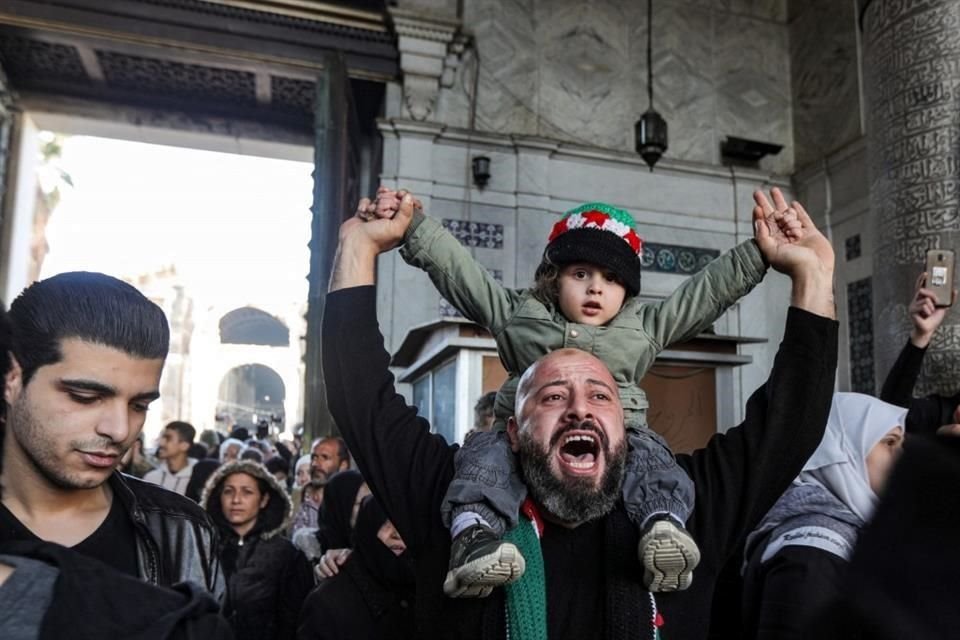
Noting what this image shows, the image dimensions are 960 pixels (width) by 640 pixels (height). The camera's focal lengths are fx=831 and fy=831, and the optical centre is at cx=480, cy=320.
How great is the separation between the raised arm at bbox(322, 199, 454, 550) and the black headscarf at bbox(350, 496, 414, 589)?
1086 millimetres

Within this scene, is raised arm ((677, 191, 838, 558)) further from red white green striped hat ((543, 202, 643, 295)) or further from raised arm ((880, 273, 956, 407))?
raised arm ((880, 273, 956, 407))

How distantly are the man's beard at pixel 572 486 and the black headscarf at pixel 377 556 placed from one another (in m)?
1.27

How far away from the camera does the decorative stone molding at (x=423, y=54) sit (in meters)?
9.22

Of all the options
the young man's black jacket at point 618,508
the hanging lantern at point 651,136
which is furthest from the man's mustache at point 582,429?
the hanging lantern at point 651,136

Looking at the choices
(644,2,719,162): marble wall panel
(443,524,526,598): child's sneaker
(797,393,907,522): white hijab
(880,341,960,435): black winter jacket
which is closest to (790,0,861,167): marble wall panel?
(644,2,719,162): marble wall panel

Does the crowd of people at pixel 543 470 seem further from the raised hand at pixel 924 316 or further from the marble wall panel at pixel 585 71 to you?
the marble wall panel at pixel 585 71

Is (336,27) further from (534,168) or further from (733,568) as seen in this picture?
(733,568)

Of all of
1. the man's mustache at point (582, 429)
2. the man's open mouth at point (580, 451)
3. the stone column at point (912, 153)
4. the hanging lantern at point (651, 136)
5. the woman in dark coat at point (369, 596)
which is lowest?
the woman in dark coat at point (369, 596)

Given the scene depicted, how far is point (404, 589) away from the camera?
10.2ft

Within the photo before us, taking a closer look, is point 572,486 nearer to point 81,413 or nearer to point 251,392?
point 81,413

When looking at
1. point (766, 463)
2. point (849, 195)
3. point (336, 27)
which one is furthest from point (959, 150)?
point (336, 27)

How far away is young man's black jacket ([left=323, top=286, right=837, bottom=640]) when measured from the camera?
1.95 m

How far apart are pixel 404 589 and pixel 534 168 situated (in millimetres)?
7251

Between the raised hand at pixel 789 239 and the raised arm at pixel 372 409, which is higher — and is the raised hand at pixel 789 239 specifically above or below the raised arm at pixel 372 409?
above
